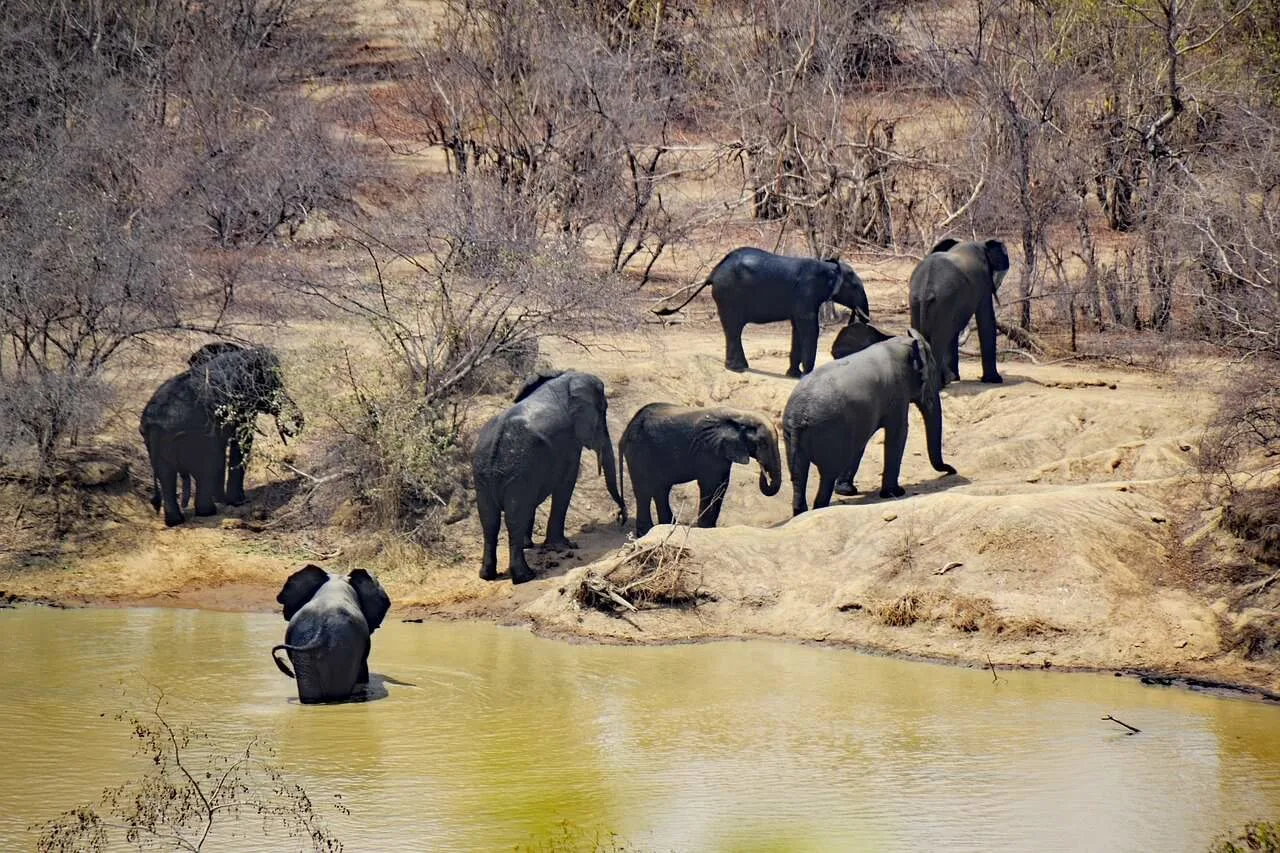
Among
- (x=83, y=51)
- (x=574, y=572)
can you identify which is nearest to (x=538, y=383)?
(x=574, y=572)

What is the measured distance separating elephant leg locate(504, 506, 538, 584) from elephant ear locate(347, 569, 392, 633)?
3.28 metres

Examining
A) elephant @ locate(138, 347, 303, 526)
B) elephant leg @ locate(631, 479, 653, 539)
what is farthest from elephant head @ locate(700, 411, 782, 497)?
elephant @ locate(138, 347, 303, 526)

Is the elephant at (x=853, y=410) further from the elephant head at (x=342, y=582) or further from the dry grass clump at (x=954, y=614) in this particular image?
the elephant head at (x=342, y=582)

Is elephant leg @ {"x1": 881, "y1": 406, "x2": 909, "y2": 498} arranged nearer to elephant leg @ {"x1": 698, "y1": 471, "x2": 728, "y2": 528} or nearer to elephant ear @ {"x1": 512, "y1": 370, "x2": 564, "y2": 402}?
→ elephant leg @ {"x1": 698, "y1": 471, "x2": 728, "y2": 528}

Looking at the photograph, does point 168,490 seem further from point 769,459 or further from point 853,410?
point 853,410

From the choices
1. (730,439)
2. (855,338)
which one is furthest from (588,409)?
(855,338)

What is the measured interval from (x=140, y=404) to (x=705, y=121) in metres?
16.0

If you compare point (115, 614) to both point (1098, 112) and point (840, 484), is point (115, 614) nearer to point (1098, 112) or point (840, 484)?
point (840, 484)

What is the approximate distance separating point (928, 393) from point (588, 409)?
330 cm

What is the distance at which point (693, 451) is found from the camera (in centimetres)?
1623

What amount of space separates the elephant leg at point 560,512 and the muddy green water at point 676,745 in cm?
228

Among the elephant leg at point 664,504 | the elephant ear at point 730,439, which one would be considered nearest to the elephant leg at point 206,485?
the elephant leg at point 664,504

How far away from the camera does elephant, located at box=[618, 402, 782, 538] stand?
53.1ft

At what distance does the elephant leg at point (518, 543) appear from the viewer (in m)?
16.0
